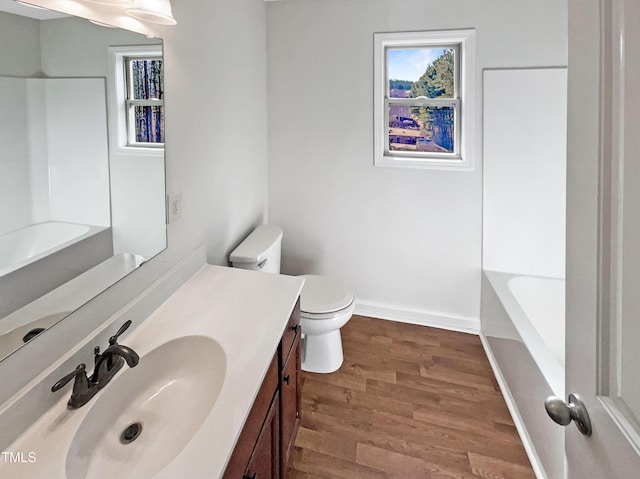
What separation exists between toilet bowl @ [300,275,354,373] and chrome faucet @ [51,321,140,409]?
1.22 m

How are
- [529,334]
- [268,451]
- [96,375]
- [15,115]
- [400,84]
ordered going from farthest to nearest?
[400,84] < [529,334] < [268,451] < [96,375] < [15,115]

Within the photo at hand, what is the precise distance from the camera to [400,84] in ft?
9.18

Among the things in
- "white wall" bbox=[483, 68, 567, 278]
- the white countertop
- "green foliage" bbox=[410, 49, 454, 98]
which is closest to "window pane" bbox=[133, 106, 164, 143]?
the white countertop

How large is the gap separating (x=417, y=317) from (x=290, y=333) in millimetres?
1653

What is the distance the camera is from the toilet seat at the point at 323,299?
86.0 inches

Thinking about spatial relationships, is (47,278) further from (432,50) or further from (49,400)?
(432,50)

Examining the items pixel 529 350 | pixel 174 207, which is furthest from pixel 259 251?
pixel 529 350

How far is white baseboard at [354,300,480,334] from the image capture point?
2.85 meters

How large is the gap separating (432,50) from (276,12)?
113cm

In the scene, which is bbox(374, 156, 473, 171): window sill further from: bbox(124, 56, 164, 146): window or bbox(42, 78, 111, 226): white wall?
bbox(42, 78, 111, 226): white wall

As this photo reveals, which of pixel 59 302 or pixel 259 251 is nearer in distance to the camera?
pixel 59 302

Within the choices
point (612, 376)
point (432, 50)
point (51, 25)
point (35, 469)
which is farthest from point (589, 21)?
point (432, 50)

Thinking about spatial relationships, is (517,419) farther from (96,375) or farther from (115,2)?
(115,2)

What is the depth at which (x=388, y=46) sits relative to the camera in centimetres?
273
